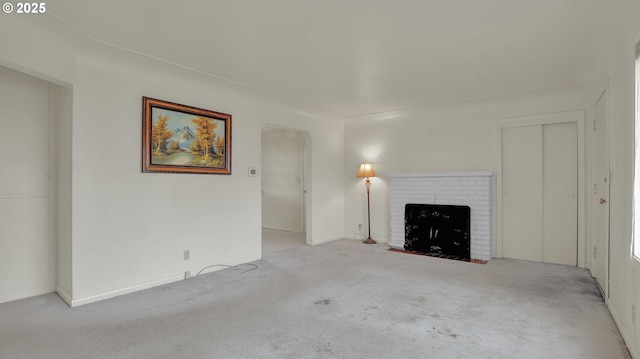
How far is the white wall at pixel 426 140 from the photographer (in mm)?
4566

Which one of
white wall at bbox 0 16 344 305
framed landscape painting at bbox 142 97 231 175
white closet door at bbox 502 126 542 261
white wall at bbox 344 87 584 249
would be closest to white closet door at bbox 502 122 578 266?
white closet door at bbox 502 126 542 261

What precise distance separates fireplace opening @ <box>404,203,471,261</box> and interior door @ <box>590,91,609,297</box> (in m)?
1.39

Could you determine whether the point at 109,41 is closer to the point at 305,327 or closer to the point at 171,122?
the point at 171,122

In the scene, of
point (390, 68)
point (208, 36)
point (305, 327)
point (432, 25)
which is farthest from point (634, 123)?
point (208, 36)

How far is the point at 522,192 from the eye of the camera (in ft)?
15.2

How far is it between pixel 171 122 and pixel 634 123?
3.89 metres

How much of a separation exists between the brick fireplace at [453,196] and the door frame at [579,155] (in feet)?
0.45

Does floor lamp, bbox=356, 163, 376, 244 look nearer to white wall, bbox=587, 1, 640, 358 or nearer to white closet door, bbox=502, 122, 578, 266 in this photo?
white closet door, bbox=502, 122, 578, 266

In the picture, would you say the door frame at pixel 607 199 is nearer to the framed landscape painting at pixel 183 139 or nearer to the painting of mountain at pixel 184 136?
the framed landscape painting at pixel 183 139

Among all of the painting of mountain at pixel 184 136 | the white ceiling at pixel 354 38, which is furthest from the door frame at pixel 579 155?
the painting of mountain at pixel 184 136

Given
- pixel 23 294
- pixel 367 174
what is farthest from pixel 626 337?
pixel 23 294

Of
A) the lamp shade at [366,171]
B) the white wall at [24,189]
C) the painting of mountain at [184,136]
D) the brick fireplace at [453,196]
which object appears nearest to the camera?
the white wall at [24,189]

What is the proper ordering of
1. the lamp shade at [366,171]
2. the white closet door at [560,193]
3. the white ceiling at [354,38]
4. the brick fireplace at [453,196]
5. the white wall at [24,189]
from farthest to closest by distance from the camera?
the lamp shade at [366,171] → the brick fireplace at [453,196] → the white closet door at [560,193] → the white wall at [24,189] → the white ceiling at [354,38]

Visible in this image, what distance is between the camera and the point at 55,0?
2.09 metres
